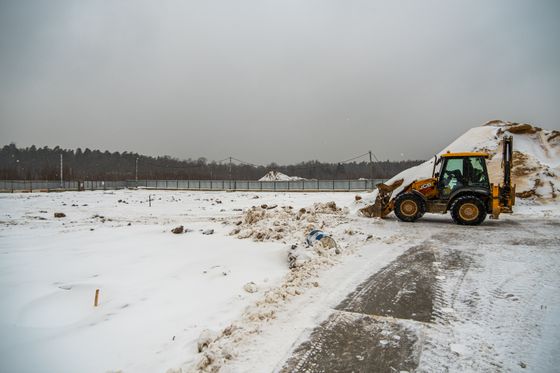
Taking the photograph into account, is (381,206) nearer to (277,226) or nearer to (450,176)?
(450,176)

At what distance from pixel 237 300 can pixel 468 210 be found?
947 centimetres

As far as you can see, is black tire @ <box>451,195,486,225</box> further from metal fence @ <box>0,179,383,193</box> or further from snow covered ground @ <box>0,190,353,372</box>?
metal fence @ <box>0,179,383,193</box>

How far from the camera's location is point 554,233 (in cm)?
945

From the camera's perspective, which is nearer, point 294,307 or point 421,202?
point 294,307

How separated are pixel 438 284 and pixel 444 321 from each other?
4.49ft

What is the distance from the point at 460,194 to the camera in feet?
36.7

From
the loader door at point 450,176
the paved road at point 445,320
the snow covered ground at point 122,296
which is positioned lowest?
the snow covered ground at point 122,296

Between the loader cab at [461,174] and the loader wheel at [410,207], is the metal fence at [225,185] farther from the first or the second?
the loader cab at [461,174]

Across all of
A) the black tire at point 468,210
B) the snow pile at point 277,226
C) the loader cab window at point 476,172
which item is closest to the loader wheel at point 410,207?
the black tire at point 468,210

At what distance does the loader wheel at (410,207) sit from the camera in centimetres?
1166

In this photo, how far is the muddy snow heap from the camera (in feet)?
51.3

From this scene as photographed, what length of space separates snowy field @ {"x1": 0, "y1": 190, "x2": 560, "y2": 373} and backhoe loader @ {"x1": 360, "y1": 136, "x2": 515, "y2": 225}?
166 cm

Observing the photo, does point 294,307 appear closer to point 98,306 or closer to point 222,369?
point 222,369

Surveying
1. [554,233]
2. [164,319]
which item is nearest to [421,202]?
[554,233]
